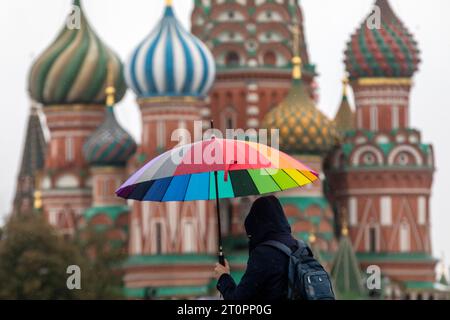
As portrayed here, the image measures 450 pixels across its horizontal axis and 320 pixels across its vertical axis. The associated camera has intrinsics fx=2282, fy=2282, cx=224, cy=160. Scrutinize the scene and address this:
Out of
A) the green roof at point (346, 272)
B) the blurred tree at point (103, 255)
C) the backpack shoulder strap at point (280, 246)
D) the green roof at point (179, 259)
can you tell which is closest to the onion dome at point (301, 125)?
the green roof at point (346, 272)

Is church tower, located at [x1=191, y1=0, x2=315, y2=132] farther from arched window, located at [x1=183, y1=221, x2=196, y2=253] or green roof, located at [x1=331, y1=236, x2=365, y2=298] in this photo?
green roof, located at [x1=331, y1=236, x2=365, y2=298]

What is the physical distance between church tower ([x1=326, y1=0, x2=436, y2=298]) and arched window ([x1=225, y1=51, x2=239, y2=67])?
9.82 feet

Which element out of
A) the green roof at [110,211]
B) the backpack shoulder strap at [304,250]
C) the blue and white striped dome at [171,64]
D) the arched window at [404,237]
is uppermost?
the blue and white striped dome at [171,64]

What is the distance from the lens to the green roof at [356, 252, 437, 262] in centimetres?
6059

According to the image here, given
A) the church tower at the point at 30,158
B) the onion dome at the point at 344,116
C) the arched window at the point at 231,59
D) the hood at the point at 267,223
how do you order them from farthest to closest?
the church tower at the point at 30,158, the onion dome at the point at 344,116, the arched window at the point at 231,59, the hood at the point at 267,223

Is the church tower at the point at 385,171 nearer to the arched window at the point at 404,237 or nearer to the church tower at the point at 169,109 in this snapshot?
the arched window at the point at 404,237

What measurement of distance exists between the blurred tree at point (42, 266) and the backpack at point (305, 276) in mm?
38933

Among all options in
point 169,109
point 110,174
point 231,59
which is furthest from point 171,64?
point 110,174

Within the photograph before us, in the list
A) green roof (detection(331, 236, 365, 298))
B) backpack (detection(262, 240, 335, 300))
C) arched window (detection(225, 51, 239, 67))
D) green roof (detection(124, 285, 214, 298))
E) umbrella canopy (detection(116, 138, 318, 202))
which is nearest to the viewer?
backpack (detection(262, 240, 335, 300))

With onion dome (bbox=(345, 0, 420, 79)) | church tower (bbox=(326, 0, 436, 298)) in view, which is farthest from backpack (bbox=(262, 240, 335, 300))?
church tower (bbox=(326, 0, 436, 298))

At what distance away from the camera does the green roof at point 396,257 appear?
60594mm

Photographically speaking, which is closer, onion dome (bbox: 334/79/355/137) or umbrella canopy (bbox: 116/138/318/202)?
umbrella canopy (bbox: 116/138/318/202)

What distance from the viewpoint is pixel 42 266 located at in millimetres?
54594
